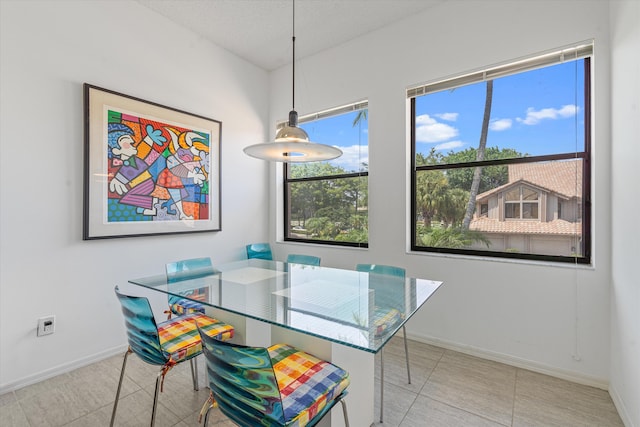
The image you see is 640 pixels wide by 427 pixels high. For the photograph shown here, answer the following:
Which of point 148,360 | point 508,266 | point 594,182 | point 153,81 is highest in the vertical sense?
point 153,81

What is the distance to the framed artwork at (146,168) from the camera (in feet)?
7.93

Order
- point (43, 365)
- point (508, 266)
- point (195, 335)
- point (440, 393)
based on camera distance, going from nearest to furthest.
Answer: point (195, 335) < point (440, 393) < point (43, 365) < point (508, 266)

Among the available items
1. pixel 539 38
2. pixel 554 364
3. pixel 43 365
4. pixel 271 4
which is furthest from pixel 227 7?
pixel 554 364

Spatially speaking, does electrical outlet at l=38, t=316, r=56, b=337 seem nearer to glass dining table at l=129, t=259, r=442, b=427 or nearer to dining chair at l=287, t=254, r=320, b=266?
glass dining table at l=129, t=259, r=442, b=427

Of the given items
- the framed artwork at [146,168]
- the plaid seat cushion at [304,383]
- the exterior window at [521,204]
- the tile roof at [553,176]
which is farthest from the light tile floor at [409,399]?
the tile roof at [553,176]

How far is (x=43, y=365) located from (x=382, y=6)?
13.3 feet

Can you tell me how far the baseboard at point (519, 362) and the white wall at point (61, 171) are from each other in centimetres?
266

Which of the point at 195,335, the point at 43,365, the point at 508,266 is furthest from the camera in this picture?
the point at 508,266

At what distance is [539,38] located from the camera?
226 cm

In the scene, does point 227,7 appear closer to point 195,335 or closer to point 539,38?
point 539,38

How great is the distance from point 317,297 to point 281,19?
8.93 feet

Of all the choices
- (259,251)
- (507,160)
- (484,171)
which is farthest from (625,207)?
(259,251)

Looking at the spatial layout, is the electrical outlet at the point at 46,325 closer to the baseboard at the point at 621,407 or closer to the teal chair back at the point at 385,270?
the teal chair back at the point at 385,270

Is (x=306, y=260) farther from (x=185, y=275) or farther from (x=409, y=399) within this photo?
(x=409, y=399)
